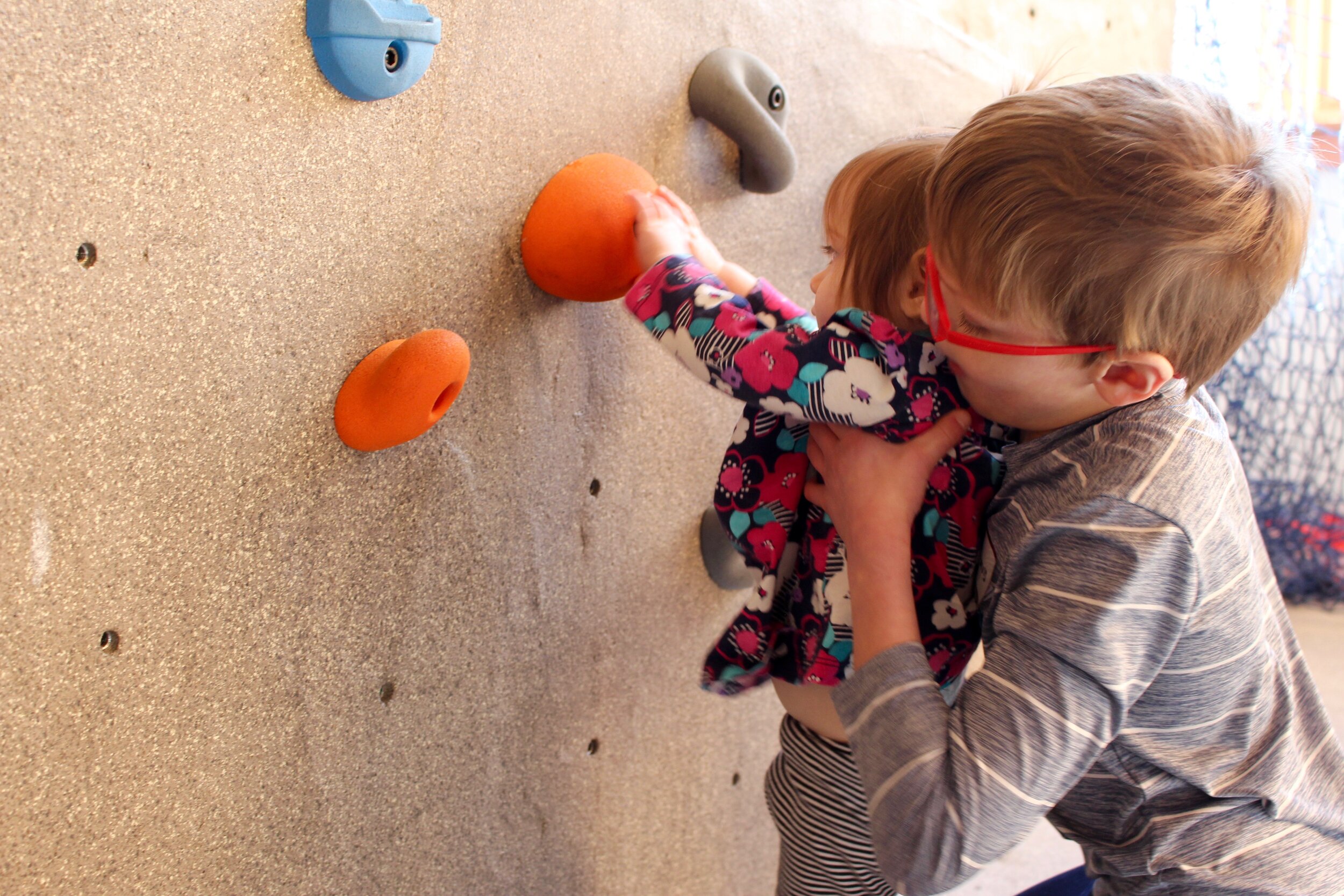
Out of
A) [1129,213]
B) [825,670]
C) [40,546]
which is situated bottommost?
[825,670]

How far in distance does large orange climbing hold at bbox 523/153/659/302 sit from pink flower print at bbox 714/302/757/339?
0.34 feet

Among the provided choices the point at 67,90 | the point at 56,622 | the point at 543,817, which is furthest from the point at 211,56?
the point at 543,817

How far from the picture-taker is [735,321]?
609 mm

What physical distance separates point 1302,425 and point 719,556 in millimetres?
1600

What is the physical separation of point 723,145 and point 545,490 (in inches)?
12.5

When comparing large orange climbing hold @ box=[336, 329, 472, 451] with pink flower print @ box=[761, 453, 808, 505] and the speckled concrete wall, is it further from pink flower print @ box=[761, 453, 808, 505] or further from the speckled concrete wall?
pink flower print @ box=[761, 453, 808, 505]

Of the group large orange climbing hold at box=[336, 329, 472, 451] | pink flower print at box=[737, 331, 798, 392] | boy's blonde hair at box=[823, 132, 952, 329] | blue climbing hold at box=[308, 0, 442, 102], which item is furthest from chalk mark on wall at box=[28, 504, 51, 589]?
boy's blonde hair at box=[823, 132, 952, 329]

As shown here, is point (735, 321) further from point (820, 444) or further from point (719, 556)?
point (719, 556)

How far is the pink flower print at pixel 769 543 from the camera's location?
673 mm

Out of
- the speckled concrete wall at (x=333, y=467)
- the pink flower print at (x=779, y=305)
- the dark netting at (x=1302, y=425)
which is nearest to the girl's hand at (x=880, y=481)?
the pink flower print at (x=779, y=305)

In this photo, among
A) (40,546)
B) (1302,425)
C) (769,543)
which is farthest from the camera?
(1302,425)

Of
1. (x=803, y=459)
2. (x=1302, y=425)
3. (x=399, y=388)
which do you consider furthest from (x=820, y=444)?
(x=1302, y=425)

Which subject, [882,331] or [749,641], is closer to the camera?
[882,331]

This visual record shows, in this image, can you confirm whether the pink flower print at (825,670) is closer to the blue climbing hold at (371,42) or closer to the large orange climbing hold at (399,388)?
the large orange climbing hold at (399,388)
